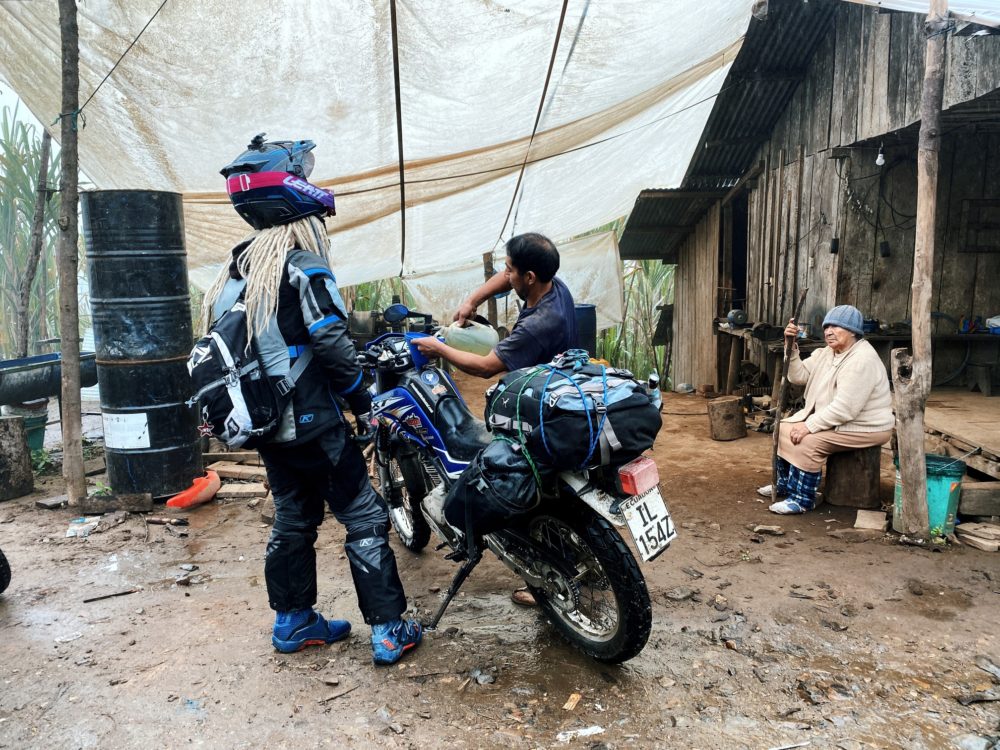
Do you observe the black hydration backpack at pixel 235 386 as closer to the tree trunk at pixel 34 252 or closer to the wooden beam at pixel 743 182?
the tree trunk at pixel 34 252

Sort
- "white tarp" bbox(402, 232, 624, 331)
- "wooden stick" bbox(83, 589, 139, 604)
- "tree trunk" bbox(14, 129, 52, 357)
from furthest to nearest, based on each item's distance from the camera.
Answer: "white tarp" bbox(402, 232, 624, 331) < "tree trunk" bbox(14, 129, 52, 357) < "wooden stick" bbox(83, 589, 139, 604)

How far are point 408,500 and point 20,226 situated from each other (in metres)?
12.1

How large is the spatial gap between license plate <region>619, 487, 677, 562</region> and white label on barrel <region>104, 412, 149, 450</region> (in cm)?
382

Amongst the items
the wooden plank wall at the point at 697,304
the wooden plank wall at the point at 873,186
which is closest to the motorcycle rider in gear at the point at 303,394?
the wooden plank wall at the point at 873,186

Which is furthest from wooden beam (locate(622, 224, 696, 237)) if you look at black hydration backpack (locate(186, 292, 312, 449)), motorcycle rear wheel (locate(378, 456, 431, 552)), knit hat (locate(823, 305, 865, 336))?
black hydration backpack (locate(186, 292, 312, 449))

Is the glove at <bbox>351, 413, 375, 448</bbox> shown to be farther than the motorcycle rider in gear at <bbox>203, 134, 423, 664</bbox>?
Yes

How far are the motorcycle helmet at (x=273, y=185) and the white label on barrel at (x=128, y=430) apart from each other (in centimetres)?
272

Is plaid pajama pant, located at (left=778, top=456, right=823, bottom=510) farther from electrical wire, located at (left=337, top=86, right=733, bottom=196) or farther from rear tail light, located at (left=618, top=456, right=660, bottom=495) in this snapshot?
electrical wire, located at (left=337, top=86, right=733, bottom=196)

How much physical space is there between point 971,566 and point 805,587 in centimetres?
94

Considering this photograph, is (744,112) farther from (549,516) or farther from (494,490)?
(494,490)

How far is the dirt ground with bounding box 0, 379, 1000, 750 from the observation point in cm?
232

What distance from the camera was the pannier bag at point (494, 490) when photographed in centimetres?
244

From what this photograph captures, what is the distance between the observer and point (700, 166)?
9188mm

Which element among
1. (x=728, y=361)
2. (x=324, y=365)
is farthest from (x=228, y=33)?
(x=728, y=361)
